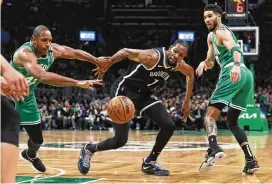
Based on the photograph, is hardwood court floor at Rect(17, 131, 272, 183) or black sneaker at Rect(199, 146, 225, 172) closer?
hardwood court floor at Rect(17, 131, 272, 183)

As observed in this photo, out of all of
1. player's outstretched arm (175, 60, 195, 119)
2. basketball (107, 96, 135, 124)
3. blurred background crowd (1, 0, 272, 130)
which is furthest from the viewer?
blurred background crowd (1, 0, 272, 130)

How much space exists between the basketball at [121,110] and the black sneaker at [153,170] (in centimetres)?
69

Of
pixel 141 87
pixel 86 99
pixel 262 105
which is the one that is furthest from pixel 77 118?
pixel 141 87

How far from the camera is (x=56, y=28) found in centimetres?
2978

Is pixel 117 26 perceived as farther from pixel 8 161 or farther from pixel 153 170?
pixel 8 161

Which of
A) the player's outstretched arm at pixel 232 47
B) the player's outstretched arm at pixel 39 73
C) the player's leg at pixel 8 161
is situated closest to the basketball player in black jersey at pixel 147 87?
the player's outstretched arm at pixel 232 47

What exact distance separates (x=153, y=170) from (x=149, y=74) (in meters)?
1.15

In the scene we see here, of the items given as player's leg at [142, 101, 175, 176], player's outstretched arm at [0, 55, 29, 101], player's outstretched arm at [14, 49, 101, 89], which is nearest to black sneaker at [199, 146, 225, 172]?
player's leg at [142, 101, 175, 176]

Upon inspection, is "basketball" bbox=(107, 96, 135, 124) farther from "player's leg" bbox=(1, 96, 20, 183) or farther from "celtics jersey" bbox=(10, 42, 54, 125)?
"player's leg" bbox=(1, 96, 20, 183)

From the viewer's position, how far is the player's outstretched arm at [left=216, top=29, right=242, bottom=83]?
580 centimetres

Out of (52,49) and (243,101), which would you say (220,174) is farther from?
(52,49)

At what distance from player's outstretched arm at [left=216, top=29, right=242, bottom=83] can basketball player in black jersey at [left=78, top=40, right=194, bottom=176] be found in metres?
0.44

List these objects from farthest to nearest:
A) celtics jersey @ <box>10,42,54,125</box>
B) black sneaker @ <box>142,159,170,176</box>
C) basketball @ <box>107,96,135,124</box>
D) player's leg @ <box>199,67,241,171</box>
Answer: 1. player's leg @ <box>199,67,241,171</box>
2. black sneaker @ <box>142,159,170,176</box>
3. celtics jersey @ <box>10,42,54,125</box>
4. basketball @ <box>107,96,135,124</box>

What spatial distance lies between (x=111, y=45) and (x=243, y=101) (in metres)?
24.0
